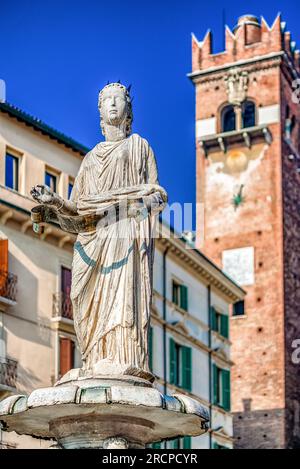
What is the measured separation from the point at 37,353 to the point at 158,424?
27.1 m

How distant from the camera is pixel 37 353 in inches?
1480

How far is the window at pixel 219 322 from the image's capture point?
5200cm

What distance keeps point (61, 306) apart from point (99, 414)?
93.8 ft

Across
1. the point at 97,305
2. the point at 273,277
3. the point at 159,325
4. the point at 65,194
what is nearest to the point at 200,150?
the point at 273,277

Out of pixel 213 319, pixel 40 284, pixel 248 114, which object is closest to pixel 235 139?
pixel 248 114

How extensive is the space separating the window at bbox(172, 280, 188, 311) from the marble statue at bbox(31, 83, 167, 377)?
3637cm

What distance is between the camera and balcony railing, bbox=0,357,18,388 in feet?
116

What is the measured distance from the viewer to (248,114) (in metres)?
70.1

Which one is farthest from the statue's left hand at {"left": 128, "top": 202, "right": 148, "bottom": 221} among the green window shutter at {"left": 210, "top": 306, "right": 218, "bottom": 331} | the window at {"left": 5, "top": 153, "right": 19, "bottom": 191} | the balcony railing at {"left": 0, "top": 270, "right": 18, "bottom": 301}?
the green window shutter at {"left": 210, "top": 306, "right": 218, "bottom": 331}

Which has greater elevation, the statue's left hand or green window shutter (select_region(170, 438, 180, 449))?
green window shutter (select_region(170, 438, 180, 449))

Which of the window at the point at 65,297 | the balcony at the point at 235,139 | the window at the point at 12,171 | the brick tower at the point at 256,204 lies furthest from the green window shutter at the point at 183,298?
the balcony at the point at 235,139

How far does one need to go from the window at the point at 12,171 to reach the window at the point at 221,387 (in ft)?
54.5

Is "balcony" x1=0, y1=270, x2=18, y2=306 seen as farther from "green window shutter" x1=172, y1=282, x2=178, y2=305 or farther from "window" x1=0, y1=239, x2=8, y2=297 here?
"green window shutter" x1=172, y1=282, x2=178, y2=305
